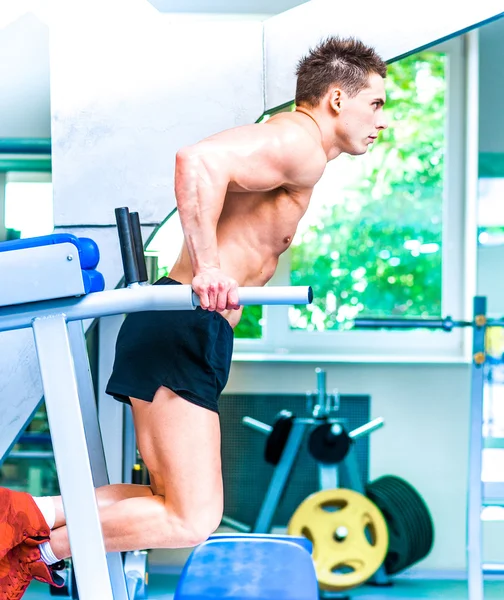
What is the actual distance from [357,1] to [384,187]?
1751 mm

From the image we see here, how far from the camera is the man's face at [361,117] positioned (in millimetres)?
1952

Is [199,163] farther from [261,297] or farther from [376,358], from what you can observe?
[376,358]

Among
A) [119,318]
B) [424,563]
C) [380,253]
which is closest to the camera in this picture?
[119,318]

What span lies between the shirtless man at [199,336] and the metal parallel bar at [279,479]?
1.67 m

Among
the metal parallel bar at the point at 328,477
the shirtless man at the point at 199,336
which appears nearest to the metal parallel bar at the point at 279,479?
the metal parallel bar at the point at 328,477

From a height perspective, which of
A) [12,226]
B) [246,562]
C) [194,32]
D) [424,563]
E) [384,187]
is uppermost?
[194,32]

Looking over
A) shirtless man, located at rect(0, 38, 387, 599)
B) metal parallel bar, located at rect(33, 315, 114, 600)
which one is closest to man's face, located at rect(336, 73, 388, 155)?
shirtless man, located at rect(0, 38, 387, 599)

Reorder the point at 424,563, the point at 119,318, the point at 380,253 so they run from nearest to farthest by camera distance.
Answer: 1. the point at 119,318
2. the point at 424,563
3. the point at 380,253

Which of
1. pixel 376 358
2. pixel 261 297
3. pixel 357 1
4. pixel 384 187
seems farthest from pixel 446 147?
pixel 261 297

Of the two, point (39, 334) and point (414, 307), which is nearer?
point (39, 334)

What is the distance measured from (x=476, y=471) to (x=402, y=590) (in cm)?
101

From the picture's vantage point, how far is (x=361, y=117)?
196 cm

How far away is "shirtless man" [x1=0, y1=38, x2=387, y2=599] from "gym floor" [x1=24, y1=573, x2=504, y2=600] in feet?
5.71

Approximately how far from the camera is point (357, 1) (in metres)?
2.35
